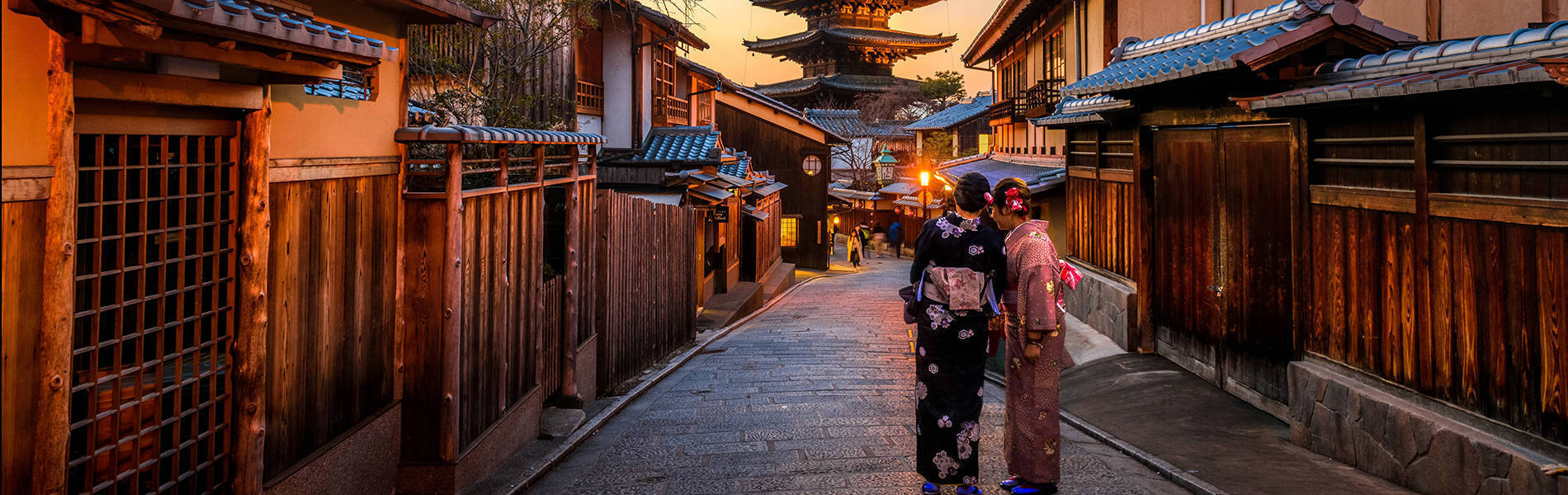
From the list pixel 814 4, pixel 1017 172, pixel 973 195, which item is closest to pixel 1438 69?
pixel 973 195

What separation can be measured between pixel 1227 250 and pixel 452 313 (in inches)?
257

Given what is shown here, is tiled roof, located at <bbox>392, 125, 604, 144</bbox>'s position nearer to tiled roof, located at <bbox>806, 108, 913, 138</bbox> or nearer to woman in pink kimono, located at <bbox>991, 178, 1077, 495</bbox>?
woman in pink kimono, located at <bbox>991, 178, 1077, 495</bbox>

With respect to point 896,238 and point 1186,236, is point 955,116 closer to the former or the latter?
point 896,238

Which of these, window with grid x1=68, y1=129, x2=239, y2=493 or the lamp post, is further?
the lamp post

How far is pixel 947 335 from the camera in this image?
18.9ft

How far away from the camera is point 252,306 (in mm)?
4148

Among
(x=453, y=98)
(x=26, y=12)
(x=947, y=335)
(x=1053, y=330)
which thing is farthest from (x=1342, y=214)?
(x=453, y=98)

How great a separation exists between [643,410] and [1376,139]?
6211 millimetres

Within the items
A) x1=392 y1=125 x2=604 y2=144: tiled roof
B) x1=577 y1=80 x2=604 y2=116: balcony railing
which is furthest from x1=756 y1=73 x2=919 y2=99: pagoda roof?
x1=392 y1=125 x2=604 y2=144: tiled roof

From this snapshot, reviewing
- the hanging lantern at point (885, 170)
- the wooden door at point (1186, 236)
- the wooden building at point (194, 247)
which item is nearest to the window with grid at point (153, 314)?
the wooden building at point (194, 247)

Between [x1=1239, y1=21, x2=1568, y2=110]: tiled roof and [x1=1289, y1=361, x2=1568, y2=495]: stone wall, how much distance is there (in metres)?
1.81

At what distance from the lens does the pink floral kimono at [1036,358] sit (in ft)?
18.5

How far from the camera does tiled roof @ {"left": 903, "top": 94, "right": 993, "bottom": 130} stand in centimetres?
4211

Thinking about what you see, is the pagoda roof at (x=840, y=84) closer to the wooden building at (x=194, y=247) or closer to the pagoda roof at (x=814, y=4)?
the pagoda roof at (x=814, y=4)
